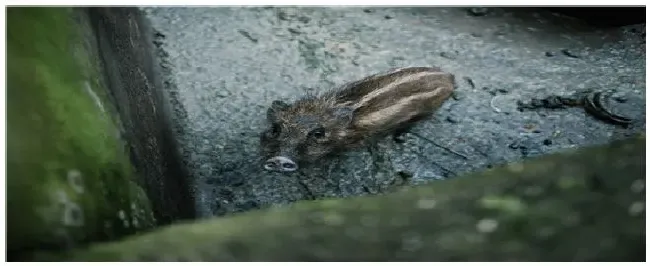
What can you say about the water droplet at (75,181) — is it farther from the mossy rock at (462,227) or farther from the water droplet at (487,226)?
the water droplet at (487,226)

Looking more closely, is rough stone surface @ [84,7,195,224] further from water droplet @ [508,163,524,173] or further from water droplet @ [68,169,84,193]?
water droplet @ [508,163,524,173]

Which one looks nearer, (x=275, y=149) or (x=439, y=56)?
(x=275, y=149)

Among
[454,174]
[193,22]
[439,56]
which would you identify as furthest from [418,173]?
[193,22]

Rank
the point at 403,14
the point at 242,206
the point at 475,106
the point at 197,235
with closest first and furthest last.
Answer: the point at 197,235 < the point at 242,206 < the point at 475,106 < the point at 403,14

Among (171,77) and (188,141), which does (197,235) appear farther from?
(171,77)

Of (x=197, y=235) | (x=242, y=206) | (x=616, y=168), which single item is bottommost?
(x=242, y=206)

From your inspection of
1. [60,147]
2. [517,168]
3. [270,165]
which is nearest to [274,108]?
[270,165]

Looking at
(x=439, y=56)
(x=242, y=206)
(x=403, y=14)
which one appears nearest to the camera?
(x=242, y=206)

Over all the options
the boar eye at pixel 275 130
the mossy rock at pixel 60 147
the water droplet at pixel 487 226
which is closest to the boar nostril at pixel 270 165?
the boar eye at pixel 275 130
